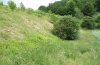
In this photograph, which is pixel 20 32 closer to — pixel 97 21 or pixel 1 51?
pixel 1 51

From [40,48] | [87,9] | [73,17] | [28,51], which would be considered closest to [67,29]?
[73,17]

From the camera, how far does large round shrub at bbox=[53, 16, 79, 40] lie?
26.7 metres

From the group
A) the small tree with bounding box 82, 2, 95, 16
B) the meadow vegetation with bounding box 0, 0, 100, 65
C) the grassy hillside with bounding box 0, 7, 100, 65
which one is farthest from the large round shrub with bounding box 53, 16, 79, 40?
the small tree with bounding box 82, 2, 95, 16

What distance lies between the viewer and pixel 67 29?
88.6 ft

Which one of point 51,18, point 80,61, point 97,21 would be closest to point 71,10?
point 97,21

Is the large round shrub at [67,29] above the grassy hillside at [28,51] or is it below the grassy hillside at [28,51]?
below

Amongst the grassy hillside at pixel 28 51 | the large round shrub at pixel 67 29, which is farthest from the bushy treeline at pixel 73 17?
the grassy hillside at pixel 28 51

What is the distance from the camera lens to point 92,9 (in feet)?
200

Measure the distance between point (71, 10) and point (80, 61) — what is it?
4125 centimetres

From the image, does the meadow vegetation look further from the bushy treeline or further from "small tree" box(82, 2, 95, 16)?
"small tree" box(82, 2, 95, 16)

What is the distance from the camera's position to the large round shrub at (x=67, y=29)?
26.7 metres

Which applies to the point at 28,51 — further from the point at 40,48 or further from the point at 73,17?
the point at 73,17

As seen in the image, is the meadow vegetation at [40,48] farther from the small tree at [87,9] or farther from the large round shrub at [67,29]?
the small tree at [87,9]

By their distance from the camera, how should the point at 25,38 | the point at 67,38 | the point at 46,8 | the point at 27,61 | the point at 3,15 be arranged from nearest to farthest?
the point at 27,61
the point at 25,38
the point at 3,15
the point at 67,38
the point at 46,8
